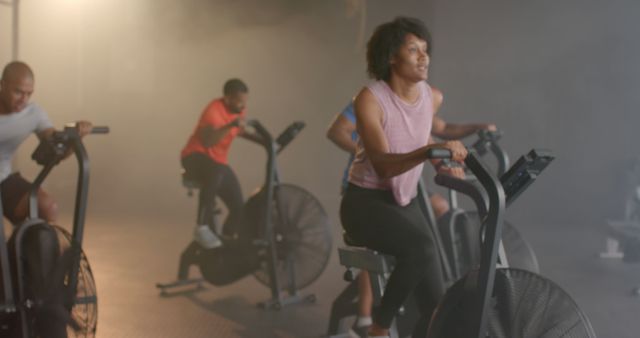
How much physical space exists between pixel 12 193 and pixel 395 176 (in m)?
1.63

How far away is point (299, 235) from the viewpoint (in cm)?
437

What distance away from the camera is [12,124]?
3.25 m

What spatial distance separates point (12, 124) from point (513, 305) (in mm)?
2117

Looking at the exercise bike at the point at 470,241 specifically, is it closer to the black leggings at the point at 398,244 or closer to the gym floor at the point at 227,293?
the gym floor at the point at 227,293

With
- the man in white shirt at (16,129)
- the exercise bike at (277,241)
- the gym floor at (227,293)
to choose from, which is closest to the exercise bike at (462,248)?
the gym floor at (227,293)

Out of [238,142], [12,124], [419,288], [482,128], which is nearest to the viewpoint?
[419,288]

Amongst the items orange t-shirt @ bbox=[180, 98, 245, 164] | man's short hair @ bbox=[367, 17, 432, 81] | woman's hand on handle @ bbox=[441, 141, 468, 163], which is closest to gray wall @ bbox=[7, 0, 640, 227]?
orange t-shirt @ bbox=[180, 98, 245, 164]

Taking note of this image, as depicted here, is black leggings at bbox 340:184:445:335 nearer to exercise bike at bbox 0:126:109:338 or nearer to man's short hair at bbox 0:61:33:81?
exercise bike at bbox 0:126:109:338

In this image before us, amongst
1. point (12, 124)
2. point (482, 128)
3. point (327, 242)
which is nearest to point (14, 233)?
point (12, 124)

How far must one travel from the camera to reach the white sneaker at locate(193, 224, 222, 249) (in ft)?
14.8

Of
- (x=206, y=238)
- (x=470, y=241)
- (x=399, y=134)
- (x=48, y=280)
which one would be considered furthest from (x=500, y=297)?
(x=206, y=238)

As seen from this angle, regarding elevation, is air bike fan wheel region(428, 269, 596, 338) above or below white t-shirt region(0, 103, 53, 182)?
below

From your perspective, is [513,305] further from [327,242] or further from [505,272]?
[327,242]

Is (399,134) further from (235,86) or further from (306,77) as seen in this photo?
(306,77)
